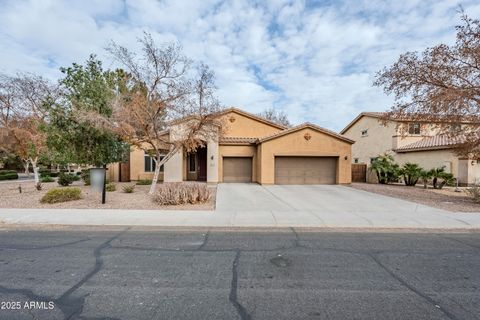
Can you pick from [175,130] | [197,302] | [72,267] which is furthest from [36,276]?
[175,130]

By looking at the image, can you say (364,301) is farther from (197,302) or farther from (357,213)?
(357,213)

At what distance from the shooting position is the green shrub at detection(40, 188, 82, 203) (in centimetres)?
1080

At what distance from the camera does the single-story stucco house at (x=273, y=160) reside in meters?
19.6

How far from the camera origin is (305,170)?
20.1 m

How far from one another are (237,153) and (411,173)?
13.8 m

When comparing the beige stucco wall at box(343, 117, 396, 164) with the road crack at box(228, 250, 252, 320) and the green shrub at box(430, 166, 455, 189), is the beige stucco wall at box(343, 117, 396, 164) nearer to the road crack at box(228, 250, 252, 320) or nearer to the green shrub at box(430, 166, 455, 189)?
the green shrub at box(430, 166, 455, 189)

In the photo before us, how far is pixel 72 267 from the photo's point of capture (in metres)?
4.56

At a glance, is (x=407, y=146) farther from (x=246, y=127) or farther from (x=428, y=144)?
(x=246, y=127)

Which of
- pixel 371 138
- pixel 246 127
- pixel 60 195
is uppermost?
pixel 246 127

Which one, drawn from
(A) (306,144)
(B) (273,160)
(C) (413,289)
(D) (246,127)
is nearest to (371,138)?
(A) (306,144)

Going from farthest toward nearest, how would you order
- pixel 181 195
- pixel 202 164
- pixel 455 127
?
pixel 202 164 < pixel 455 127 < pixel 181 195

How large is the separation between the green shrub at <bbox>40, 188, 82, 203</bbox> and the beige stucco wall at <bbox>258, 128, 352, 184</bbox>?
39.5ft

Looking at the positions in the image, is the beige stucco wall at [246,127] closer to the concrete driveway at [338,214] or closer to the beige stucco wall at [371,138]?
the beige stucco wall at [371,138]

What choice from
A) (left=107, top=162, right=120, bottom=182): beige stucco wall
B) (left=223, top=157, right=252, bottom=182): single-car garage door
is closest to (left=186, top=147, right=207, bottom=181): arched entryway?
(left=223, top=157, right=252, bottom=182): single-car garage door
